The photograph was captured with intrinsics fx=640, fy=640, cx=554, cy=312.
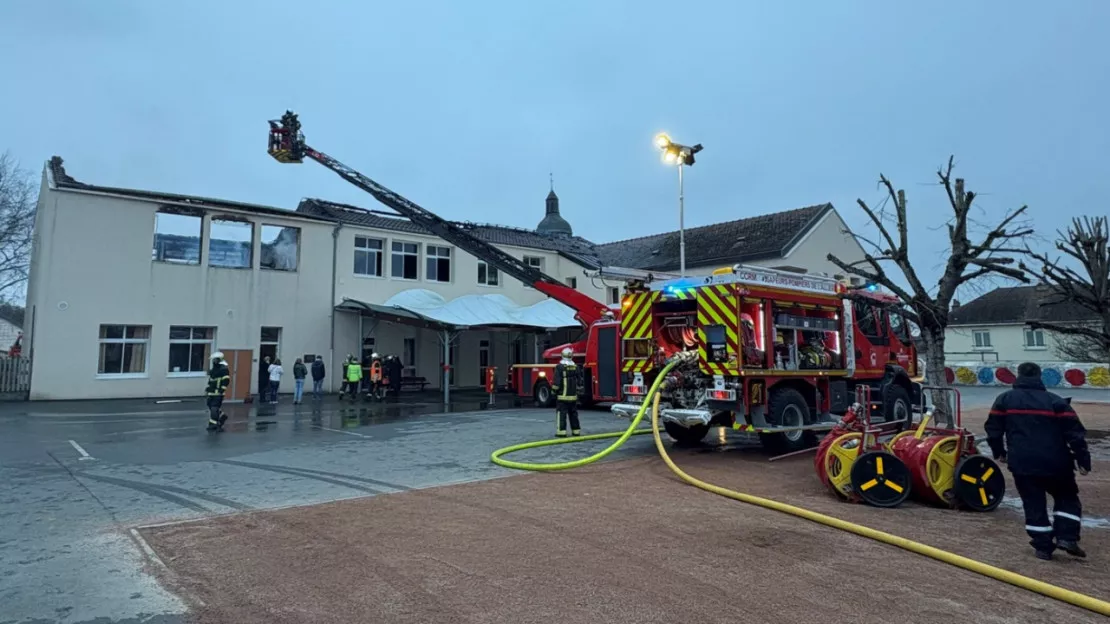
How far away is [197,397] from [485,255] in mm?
11525

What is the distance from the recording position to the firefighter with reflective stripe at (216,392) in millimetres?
12234

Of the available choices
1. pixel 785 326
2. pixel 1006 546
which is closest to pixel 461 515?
pixel 1006 546

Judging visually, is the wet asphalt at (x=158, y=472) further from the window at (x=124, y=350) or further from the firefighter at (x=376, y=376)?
the firefighter at (x=376, y=376)

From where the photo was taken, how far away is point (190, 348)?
21.5m

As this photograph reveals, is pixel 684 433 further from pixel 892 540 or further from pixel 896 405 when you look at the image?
pixel 892 540

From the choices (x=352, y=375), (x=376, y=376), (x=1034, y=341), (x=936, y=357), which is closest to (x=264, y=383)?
(x=352, y=375)

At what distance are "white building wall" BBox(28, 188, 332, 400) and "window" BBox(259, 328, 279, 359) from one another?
257 millimetres

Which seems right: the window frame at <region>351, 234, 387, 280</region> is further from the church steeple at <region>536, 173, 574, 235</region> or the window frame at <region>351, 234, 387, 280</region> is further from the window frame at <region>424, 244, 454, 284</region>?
the church steeple at <region>536, 173, 574, 235</region>

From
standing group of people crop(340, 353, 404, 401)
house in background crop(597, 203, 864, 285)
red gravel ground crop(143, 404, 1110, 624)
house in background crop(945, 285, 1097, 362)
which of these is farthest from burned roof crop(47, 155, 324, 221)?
house in background crop(945, 285, 1097, 362)

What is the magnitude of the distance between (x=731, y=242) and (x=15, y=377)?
27.9 m

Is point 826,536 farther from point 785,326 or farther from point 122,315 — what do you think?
point 122,315

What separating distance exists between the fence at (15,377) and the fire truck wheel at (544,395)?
49.5 feet

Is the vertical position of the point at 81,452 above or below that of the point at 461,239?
below

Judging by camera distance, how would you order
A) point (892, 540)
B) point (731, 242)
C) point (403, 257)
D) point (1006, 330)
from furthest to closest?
point (1006, 330), point (731, 242), point (403, 257), point (892, 540)
